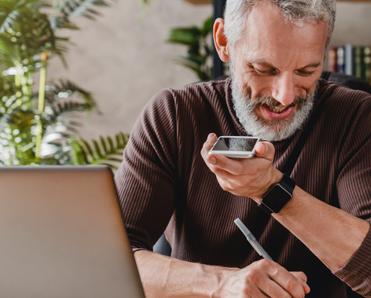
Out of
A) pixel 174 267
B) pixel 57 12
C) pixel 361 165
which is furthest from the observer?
pixel 57 12

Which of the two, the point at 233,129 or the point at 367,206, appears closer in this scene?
the point at 367,206

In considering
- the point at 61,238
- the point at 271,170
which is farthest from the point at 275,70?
the point at 61,238

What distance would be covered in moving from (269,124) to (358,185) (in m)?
0.23

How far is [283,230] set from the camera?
164 cm

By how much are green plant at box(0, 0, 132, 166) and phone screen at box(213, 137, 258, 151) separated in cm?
133

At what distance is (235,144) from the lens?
4.38 ft

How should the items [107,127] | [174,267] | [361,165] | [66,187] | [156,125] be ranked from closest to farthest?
[66,187]
[174,267]
[361,165]
[156,125]
[107,127]

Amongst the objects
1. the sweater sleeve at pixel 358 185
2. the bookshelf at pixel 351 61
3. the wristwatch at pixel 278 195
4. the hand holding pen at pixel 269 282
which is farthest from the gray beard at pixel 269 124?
the bookshelf at pixel 351 61

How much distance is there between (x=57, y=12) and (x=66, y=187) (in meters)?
2.01

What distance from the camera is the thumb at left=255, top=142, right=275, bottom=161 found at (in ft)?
4.29

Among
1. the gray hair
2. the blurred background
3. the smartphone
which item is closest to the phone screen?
the smartphone

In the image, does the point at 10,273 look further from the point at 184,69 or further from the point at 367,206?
the point at 184,69

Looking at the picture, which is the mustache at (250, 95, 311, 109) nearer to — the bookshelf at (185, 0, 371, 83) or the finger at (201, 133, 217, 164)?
the finger at (201, 133, 217, 164)

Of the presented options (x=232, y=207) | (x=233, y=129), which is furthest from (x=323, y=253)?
(x=233, y=129)
